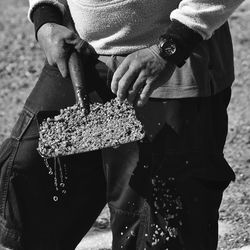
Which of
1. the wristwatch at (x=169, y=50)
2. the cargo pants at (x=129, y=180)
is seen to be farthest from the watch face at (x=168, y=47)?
the cargo pants at (x=129, y=180)

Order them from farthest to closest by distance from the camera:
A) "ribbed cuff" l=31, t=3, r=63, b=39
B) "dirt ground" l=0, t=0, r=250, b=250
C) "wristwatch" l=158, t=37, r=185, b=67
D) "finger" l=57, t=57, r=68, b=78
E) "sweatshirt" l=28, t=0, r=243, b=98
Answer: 1. "dirt ground" l=0, t=0, r=250, b=250
2. "ribbed cuff" l=31, t=3, r=63, b=39
3. "finger" l=57, t=57, r=68, b=78
4. "sweatshirt" l=28, t=0, r=243, b=98
5. "wristwatch" l=158, t=37, r=185, b=67

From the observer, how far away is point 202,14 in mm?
2885

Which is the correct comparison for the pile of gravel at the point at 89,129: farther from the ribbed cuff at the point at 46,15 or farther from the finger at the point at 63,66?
the ribbed cuff at the point at 46,15

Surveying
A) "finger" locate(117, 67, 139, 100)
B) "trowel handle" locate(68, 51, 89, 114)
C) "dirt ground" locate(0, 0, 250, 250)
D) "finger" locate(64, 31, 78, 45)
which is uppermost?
"finger" locate(64, 31, 78, 45)

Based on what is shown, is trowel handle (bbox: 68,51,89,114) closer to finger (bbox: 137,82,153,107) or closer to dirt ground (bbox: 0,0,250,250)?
finger (bbox: 137,82,153,107)

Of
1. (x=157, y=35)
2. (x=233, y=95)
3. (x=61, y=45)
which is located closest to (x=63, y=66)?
(x=61, y=45)

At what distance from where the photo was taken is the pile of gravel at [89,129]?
9.94 feet

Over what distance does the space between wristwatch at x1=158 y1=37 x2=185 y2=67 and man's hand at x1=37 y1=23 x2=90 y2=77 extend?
14.8 inches

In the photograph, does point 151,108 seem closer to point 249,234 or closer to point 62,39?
point 62,39

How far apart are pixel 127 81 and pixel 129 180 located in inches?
17.3

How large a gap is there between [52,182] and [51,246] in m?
0.27

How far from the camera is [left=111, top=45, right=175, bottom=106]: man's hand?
2898mm

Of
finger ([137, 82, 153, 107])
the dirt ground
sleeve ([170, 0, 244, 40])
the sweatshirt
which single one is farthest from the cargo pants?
the dirt ground

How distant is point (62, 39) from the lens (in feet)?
10.4
